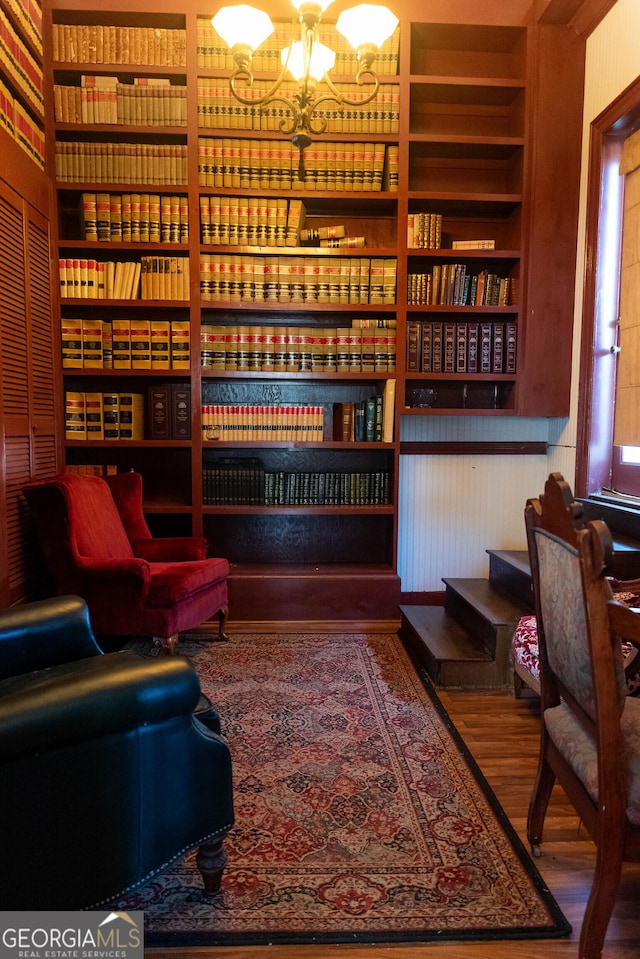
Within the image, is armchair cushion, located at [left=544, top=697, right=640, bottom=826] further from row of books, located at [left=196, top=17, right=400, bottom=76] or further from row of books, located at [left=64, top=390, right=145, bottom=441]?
row of books, located at [left=196, top=17, right=400, bottom=76]

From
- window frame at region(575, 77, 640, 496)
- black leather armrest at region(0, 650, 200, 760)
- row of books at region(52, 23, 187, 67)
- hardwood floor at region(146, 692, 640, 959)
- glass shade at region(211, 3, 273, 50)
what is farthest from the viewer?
row of books at region(52, 23, 187, 67)

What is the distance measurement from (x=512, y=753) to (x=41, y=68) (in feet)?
13.0

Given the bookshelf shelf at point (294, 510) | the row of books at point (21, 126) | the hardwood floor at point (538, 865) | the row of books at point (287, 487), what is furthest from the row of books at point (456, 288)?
the hardwood floor at point (538, 865)

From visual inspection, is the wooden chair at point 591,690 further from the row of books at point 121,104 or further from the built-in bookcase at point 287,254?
the row of books at point 121,104

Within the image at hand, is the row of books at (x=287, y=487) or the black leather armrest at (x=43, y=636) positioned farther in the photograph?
the row of books at (x=287, y=487)

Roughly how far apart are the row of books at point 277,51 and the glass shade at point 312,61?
1040mm

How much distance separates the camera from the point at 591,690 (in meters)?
1.27

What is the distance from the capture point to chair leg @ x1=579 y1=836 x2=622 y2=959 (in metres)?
1.22

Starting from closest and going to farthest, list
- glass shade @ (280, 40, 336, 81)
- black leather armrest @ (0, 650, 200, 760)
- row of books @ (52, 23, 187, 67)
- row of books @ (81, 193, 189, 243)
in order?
black leather armrest @ (0, 650, 200, 760) → glass shade @ (280, 40, 336, 81) → row of books @ (52, 23, 187, 67) → row of books @ (81, 193, 189, 243)

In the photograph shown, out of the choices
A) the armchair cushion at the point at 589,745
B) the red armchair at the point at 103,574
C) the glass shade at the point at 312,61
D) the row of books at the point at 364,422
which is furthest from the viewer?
the row of books at the point at 364,422

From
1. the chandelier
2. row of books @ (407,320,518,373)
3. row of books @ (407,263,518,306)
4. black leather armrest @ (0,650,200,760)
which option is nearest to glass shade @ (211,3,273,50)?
the chandelier

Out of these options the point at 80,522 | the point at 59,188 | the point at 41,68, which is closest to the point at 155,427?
the point at 80,522

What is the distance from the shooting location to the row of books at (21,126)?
2777 mm

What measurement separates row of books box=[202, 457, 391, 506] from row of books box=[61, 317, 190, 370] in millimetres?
666
